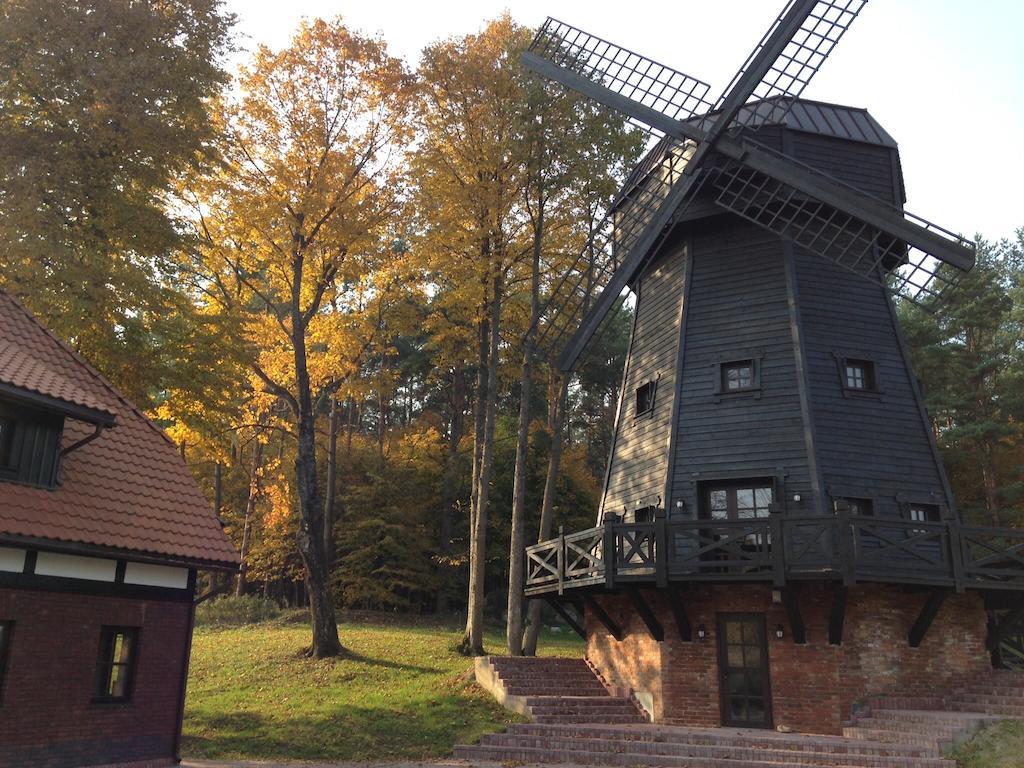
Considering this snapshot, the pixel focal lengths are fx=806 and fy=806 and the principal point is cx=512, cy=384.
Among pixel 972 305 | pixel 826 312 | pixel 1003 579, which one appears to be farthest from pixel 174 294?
pixel 972 305

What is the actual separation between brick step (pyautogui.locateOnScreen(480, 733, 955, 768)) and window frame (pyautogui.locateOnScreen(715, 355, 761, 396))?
6185 mm

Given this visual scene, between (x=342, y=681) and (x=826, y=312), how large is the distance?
39.5 ft

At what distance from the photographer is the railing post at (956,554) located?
41.4 ft

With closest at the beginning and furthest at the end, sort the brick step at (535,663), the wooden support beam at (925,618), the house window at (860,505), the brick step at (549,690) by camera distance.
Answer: the wooden support beam at (925,618) → the house window at (860,505) → the brick step at (549,690) → the brick step at (535,663)

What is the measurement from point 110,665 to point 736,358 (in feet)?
37.8

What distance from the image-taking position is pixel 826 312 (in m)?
15.6

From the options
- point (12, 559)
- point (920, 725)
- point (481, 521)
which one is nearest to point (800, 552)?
point (920, 725)

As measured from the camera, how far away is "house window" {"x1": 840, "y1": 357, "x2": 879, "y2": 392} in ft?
49.6

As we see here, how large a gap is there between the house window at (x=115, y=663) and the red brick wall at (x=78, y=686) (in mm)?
116

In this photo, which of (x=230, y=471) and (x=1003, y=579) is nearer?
(x=1003, y=579)

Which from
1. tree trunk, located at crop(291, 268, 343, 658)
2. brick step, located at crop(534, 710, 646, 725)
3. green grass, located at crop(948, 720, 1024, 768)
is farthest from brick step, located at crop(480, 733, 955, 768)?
tree trunk, located at crop(291, 268, 343, 658)

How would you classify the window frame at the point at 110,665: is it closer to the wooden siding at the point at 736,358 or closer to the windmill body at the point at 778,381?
the windmill body at the point at 778,381

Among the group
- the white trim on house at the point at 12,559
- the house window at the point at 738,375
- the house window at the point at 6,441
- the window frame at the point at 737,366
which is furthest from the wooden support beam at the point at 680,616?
the house window at the point at 6,441

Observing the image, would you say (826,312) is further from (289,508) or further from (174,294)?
(289,508)
